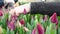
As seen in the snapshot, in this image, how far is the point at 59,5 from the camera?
3.06 feet

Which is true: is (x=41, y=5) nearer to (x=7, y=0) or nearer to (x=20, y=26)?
(x=20, y=26)

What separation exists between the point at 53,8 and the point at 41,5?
6cm

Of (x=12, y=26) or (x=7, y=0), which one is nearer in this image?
(x=12, y=26)

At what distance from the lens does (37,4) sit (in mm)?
908

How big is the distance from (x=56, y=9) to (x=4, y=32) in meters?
0.48

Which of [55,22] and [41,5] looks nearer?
[55,22]

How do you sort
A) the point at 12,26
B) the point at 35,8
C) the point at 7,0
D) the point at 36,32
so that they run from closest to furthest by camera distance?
the point at 36,32
the point at 12,26
the point at 35,8
the point at 7,0

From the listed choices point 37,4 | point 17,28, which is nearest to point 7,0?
point 37,4

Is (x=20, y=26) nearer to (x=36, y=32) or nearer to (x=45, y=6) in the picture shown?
(x=36, y=32)

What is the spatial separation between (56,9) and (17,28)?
452 mm

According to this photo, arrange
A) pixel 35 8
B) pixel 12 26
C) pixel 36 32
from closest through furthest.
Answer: pixel 36 32 < pixel 12 26 < pixel 35 8

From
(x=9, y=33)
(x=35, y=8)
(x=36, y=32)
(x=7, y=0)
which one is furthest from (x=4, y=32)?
(x=7, y=0)

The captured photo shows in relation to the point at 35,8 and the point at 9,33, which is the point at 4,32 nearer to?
the point at 9,33

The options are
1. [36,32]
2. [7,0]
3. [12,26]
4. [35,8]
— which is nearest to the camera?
[36,32]
